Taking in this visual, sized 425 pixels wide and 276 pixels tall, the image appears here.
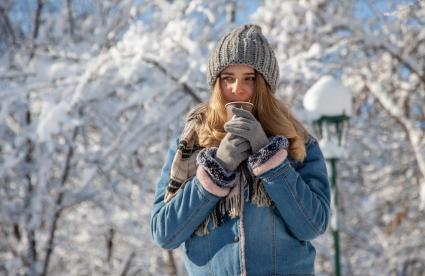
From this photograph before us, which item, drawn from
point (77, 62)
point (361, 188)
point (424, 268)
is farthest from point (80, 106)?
point (424, 268)

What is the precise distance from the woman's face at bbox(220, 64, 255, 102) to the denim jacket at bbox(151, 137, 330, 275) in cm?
25

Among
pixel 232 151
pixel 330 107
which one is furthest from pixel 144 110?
pixel 232 151

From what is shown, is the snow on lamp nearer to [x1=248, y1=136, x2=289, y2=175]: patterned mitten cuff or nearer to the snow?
the snow

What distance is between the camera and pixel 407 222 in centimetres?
966

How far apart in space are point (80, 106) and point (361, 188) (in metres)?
4.93

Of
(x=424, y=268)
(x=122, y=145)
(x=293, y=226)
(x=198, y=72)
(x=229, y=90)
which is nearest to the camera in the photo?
(x=293, y=226)

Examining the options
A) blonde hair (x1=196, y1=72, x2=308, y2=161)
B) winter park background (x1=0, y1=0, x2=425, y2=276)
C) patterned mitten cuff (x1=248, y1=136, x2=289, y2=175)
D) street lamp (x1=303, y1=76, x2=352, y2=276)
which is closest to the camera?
patterned mitten cuff (x1=248, y1=136, x2=289, y2=175)

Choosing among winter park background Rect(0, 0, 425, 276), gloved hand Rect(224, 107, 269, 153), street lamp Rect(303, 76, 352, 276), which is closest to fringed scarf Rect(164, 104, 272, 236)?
Result: gloved hand Rect(224, 107, 269, 153)

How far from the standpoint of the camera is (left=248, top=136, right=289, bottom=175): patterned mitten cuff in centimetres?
184

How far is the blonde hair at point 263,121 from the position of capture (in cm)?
199

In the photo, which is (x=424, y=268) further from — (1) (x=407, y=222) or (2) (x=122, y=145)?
(2) (x=122, y=145)

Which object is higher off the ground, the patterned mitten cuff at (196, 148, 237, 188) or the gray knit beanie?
the gray knit beanie

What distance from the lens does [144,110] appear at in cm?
712

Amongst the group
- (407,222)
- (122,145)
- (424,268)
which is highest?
(122,145)
